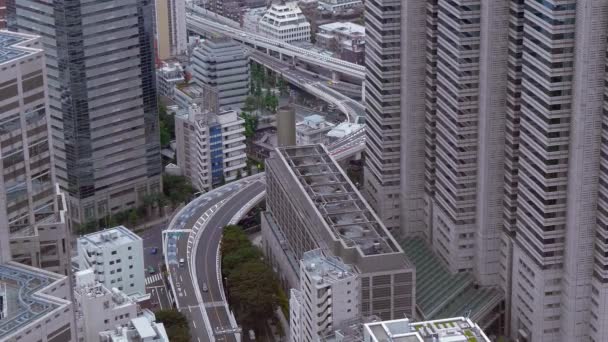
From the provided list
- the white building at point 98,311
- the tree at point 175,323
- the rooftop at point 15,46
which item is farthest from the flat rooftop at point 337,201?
the rooftop at point 15,46

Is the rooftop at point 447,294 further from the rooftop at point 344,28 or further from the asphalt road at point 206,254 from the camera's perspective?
the rooftop at point 344,28

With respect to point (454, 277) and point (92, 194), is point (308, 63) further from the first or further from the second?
point (454, 277)

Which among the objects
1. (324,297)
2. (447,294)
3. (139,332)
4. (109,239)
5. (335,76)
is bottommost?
(335,76)

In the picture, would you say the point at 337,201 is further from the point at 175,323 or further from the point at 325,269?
the point at 175,323

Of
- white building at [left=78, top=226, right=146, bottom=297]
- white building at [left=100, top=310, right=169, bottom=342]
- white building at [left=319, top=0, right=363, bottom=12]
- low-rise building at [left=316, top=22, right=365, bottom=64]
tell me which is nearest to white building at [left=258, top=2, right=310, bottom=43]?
low-rise building at [left=316, top=22, right=365, bottom=64]

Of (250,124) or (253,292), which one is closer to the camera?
(253,292)

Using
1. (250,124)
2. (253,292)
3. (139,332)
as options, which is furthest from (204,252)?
(250,124)

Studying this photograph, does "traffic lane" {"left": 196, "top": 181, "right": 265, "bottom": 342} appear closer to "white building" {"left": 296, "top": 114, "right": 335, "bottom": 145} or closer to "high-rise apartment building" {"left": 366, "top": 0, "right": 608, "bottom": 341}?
"high-rise apartment building" {"left": 366, "top": 0, "right": 608, "bottom": 341}
